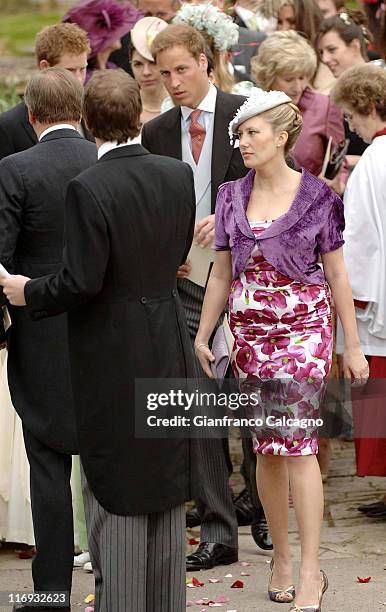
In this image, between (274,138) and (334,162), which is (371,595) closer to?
(274,138)

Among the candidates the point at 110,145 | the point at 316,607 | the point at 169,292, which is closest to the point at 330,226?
the point at 169,292

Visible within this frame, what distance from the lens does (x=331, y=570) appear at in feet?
17.6

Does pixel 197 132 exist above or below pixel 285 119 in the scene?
below

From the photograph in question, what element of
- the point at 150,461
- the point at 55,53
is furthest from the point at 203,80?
the point at 150,461

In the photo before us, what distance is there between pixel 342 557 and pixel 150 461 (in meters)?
1.72

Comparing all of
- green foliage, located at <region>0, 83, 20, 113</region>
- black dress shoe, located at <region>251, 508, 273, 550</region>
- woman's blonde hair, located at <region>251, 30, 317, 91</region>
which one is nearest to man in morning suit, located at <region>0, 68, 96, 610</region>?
black dress shoe, located at <region>251, 508, 273, 550</region>

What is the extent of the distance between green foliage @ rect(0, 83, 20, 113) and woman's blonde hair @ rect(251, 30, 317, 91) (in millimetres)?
1532

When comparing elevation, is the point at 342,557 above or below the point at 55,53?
below

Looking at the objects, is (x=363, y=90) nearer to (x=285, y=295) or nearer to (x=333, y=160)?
(x=333, y=160)

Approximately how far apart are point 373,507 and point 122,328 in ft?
8.21

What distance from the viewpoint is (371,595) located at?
16.5 feet

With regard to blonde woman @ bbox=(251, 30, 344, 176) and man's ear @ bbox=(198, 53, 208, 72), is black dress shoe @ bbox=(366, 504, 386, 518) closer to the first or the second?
blonde woman @ bbox=(251, 30, 344, 176)

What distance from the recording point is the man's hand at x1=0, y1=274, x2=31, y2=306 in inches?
165

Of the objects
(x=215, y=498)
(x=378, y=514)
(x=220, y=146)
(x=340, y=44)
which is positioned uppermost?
(x=340, y=44)
